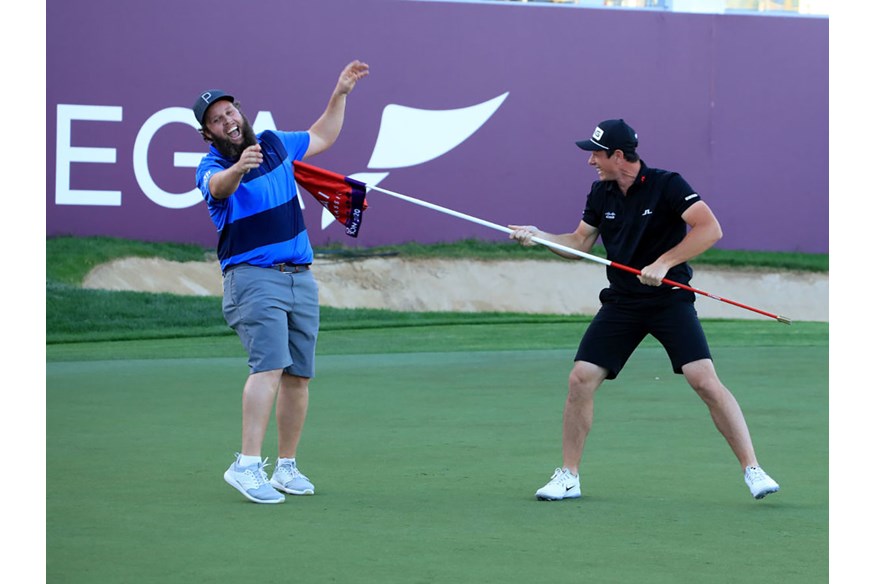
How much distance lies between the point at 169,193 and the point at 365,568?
14314mm

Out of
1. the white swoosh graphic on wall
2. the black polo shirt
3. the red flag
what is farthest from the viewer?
the white swoosh graphic on wall

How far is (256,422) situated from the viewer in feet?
19.1

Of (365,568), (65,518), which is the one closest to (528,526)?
(365,568)

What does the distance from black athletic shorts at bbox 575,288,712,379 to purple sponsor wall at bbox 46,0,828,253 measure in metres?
12.3

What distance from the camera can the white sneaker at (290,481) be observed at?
592 centimetres

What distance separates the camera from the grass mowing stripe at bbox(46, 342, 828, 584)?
462 centimetres

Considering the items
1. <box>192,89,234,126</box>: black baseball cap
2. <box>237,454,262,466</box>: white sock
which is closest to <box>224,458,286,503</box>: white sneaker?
<box>237,454,262,466</box>: white sock

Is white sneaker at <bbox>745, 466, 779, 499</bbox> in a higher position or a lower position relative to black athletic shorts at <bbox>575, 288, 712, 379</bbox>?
lower

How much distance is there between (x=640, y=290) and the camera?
6.00m

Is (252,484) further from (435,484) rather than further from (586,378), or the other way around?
(586,378)

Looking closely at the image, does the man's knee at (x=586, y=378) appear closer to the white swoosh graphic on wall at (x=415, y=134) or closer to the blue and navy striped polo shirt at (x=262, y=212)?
the blue and navy striped polo shirt at (x=262, y=212)

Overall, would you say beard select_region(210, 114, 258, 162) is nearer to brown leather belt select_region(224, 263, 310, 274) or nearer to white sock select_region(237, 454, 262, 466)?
brown leather belt select_region(224, 263, 310, 274)

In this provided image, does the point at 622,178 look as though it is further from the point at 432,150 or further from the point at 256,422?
the point at 432,150

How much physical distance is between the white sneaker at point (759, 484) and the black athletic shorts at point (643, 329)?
21.0 inches
